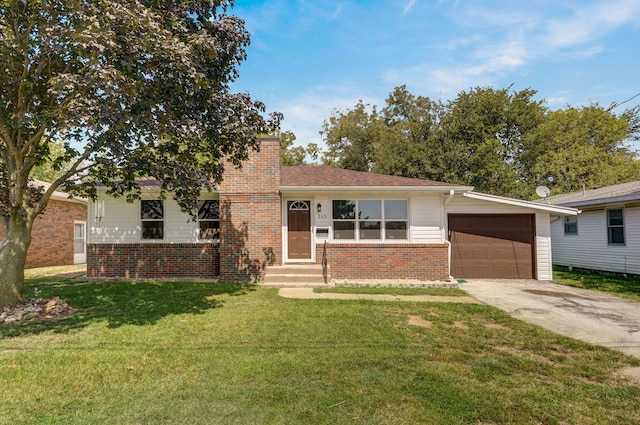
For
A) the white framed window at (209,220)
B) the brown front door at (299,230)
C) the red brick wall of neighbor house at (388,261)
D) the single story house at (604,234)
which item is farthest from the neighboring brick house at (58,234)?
the single story house at (604,234)

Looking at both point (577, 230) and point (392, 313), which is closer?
point (392, 313)

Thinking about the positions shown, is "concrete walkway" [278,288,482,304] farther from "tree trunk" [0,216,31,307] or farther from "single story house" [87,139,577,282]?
"tree trunk" [0,216,31,307]

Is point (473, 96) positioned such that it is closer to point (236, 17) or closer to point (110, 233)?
point (236, 17)

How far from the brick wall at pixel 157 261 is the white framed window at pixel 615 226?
47.1ft

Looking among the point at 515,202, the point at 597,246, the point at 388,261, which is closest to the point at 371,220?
the point at 388,261

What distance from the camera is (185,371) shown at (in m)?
3.78

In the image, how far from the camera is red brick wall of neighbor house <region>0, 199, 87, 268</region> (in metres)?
14.3

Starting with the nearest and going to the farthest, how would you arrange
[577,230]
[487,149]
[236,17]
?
[236,17] < [577,230] < [487,149]

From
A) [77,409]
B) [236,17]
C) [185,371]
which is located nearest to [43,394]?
[77,409]

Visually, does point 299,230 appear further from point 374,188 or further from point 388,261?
point 388,261

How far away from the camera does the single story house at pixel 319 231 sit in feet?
32.9

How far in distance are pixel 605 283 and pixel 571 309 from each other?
16.1ft

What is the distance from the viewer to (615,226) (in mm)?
11977

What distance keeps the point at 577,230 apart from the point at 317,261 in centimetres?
1143
